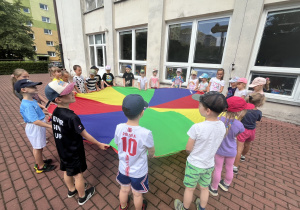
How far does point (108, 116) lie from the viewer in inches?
96.9

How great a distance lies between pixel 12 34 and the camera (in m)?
17.5

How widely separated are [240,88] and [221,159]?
6.71ft

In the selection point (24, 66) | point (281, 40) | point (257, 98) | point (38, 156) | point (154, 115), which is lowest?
point (38, 156)

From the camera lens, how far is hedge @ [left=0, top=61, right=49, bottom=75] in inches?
558

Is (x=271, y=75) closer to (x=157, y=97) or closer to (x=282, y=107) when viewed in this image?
(x=282, y=107)

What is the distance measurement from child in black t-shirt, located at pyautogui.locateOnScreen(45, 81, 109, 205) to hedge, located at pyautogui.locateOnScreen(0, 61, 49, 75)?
760 inches

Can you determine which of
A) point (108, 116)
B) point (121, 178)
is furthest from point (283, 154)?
point (108, 116)

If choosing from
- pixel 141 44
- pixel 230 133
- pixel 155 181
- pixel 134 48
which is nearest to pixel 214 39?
pixel 141 44

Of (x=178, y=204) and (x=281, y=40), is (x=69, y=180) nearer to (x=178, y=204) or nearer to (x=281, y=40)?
(x=178, y=204)

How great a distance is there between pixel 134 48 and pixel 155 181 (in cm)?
720

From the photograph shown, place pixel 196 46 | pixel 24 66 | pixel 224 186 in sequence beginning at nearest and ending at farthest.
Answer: pixel 224 186 < pixel 196 46 < pixel 24 66

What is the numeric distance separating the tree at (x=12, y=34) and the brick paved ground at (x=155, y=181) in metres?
21.6

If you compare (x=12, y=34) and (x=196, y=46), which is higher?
(x=12, y=34)

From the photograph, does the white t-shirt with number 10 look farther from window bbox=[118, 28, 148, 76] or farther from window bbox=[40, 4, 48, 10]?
window bbox=[40, 4, 48, 10]
